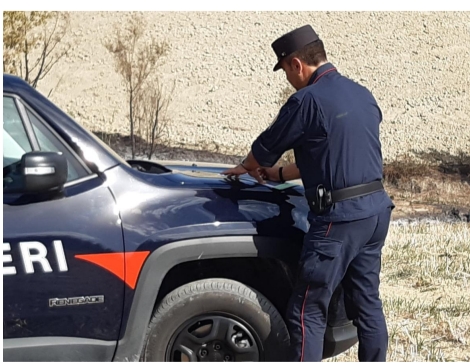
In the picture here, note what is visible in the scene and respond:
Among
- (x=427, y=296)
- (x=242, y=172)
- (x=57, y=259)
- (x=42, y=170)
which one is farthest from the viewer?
(x=427, y=296)

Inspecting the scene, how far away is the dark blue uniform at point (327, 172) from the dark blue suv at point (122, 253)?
0.16m

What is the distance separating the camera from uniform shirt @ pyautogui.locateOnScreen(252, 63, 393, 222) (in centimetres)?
397

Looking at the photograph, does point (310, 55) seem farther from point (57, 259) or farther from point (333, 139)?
point (57, 259)

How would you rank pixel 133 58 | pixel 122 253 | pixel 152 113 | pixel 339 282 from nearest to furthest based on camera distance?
1. pixel 122 253
2. pixel 339 282
3. pixel 152 113
4. pixel 133 58

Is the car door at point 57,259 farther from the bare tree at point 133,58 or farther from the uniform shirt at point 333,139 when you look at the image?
the bare tree at point 133,58

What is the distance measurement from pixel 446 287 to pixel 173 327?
140 inches

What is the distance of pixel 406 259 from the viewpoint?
776 centimetres

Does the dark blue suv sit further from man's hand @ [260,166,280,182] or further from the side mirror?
man's hand @ [260,166,280,182]

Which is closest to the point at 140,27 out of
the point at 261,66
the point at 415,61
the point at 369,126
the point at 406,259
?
the point at 261,66

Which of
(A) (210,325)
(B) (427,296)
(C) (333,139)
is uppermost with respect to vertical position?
(C) (333,139)

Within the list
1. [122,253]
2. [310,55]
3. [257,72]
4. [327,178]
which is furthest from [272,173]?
[257,72]

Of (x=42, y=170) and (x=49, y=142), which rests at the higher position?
(x=49, y=142)

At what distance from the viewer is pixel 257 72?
36156 mm

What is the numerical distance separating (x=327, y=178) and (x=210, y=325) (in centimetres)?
96
